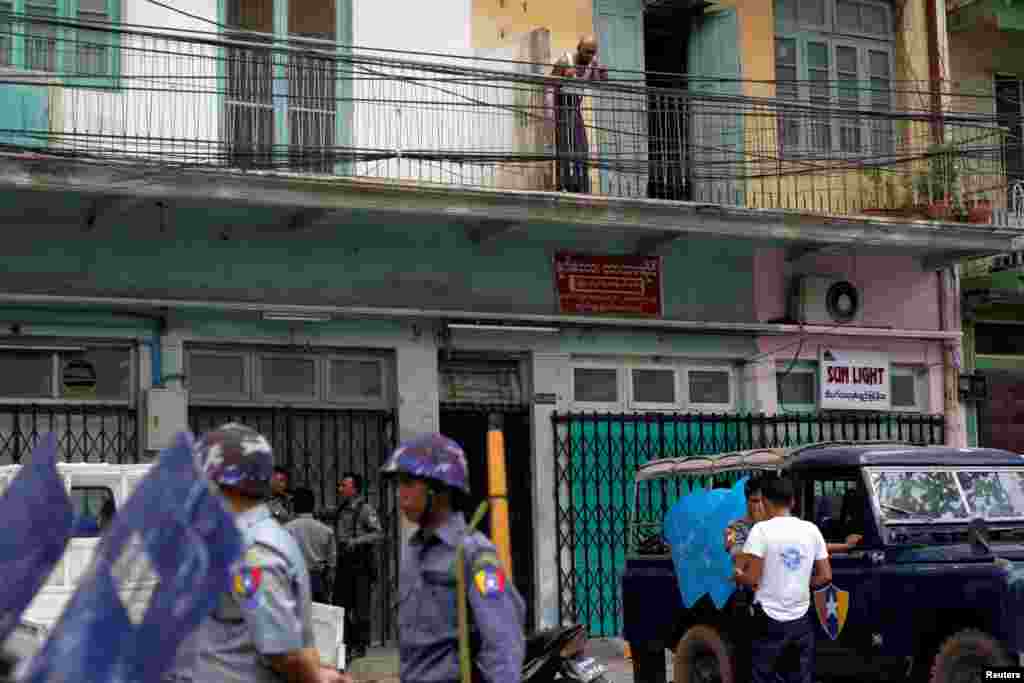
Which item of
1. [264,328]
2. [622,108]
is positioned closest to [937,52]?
[622,108]

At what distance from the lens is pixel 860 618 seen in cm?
1184

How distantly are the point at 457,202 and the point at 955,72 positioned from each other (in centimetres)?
840

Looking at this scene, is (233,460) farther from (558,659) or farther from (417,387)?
(417,387)

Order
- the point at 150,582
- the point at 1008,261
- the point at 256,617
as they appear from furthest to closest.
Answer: the point at 1008,261 → the point at 256,617 → the point at 150,582

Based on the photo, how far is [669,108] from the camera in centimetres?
1920

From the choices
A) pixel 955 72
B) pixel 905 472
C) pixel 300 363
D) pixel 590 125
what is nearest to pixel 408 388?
pixel 300 363

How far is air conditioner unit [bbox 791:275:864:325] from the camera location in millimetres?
19484

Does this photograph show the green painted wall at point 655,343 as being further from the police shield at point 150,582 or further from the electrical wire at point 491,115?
the police shield at point 150,582

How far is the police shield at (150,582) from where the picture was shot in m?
3.59

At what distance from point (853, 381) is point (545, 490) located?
4.16m

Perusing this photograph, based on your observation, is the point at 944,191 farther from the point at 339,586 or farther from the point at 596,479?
the point at 339,586

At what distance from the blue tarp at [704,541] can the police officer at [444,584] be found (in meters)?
6.70

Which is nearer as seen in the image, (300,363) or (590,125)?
(300,363)

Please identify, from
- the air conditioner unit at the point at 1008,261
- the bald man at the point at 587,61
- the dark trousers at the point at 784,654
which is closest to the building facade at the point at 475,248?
the bald man at the point at 587,61
